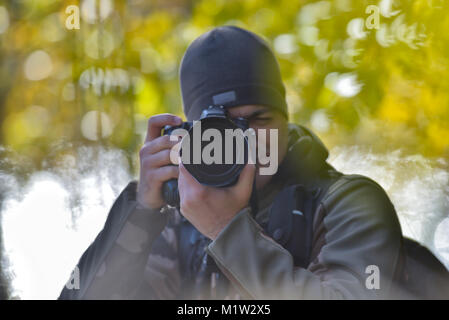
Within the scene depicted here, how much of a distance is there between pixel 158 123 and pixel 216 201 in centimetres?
21

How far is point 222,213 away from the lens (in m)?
0.61

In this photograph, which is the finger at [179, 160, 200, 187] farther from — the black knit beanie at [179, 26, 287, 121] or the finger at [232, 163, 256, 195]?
the black knit beanie at [179, 26, 287, 121]

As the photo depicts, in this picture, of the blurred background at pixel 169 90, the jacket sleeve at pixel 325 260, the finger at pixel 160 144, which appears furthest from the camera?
the blurred background at pixel 169 90

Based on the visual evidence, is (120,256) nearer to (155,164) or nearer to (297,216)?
(155,164)

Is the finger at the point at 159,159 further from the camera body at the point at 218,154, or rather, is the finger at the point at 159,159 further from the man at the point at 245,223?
the camera body at the point at 218,154

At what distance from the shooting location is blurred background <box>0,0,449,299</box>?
3.04ft

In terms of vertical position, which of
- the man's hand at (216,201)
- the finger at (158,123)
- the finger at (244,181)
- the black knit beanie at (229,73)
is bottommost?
the man's hand at (216,201)

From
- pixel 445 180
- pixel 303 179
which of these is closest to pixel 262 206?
pixel 303 179

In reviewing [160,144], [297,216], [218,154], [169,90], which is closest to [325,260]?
[297,216]

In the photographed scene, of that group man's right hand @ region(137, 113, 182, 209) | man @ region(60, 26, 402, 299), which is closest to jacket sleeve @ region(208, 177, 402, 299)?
man @ region(60, 26, 402, 299)

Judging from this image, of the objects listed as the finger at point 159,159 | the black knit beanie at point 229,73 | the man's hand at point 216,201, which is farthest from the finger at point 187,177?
the black knit beanie at point 229,73

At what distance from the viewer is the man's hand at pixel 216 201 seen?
0.61 meters

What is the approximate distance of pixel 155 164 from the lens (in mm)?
738
